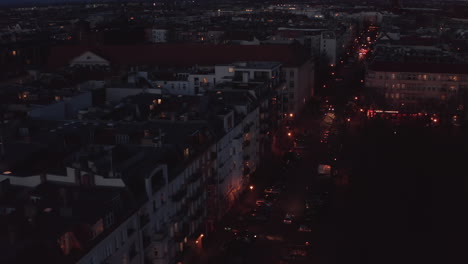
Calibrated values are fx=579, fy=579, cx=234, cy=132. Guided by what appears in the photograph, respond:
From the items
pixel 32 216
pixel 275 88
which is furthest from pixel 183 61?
pixel 32 216

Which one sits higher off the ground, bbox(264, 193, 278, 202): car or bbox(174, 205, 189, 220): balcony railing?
bbox(174, 205, 189, 220): balcony railing

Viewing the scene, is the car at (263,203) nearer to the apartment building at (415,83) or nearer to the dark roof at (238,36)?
the apartment building at (415,83)

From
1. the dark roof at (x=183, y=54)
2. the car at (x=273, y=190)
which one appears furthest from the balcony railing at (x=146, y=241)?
the dark roof at (x=183, y=54)

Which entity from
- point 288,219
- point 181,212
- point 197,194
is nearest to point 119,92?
point 197,194

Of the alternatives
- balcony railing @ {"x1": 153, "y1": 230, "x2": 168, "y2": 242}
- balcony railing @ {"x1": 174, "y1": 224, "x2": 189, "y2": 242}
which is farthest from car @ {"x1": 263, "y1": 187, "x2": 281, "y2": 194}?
balcony railing @ {"x1": 153, "y1": 230, "x2": 168, "y2": 242}

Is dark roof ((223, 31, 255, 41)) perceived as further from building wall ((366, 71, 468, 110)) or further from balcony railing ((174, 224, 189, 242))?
balcony railing ((174, 224, 189, 242))

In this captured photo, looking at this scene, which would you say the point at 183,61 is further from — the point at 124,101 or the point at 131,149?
the point at 131,149

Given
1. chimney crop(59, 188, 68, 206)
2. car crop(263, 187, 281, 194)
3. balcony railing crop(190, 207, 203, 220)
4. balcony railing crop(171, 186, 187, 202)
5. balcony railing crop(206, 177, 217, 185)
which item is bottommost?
car crop(263, 187, 281, 194)
